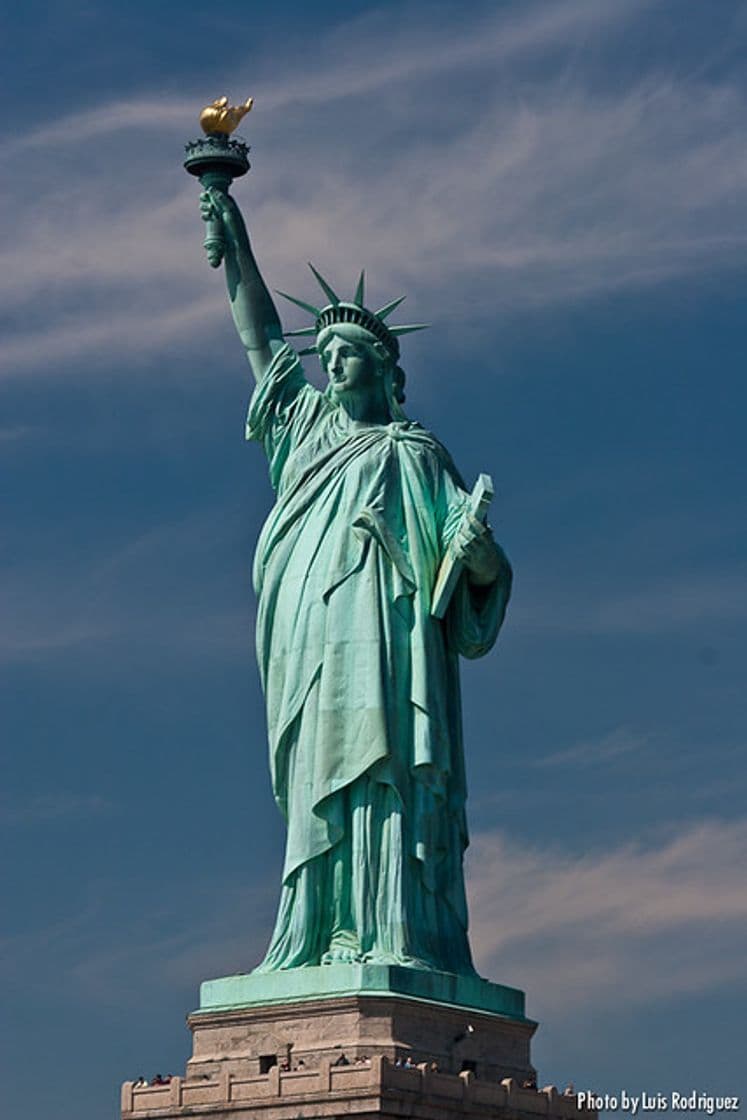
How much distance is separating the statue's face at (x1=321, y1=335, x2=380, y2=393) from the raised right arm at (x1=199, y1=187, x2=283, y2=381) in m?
1.23

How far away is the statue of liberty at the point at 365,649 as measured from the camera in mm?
35906

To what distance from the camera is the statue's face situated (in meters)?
38.0

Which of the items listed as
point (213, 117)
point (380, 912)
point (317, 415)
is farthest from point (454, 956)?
point (213, 117)

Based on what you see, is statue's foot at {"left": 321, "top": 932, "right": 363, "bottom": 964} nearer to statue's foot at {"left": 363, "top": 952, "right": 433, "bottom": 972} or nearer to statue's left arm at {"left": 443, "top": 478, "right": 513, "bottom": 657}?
statue's foot at {"left": 363, "top": 952, "right": 433, "bottom": 972}

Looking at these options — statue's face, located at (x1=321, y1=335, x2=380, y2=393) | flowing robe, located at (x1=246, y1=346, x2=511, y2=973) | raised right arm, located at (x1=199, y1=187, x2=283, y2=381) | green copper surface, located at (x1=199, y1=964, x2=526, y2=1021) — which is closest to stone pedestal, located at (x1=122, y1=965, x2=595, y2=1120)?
green copper surface, located at (x1=199, y1=964, x2=526, y2=1021)

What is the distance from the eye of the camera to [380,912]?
35.7 m

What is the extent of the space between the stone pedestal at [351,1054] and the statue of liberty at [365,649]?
51 centimetres

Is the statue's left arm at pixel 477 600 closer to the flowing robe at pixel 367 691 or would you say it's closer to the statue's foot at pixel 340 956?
the flowing robe at pixel 367 691

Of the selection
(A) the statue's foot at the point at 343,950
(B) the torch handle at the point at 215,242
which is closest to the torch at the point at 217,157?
(B) the torch handle at the point at 215,242

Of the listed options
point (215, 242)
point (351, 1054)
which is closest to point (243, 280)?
point (215, 242)

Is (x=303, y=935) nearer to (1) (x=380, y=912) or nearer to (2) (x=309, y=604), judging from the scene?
(1) (x=380, y=912)

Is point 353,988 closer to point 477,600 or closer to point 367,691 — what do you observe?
point 367,691

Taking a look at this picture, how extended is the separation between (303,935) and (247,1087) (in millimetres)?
1993

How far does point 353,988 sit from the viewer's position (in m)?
34.8
